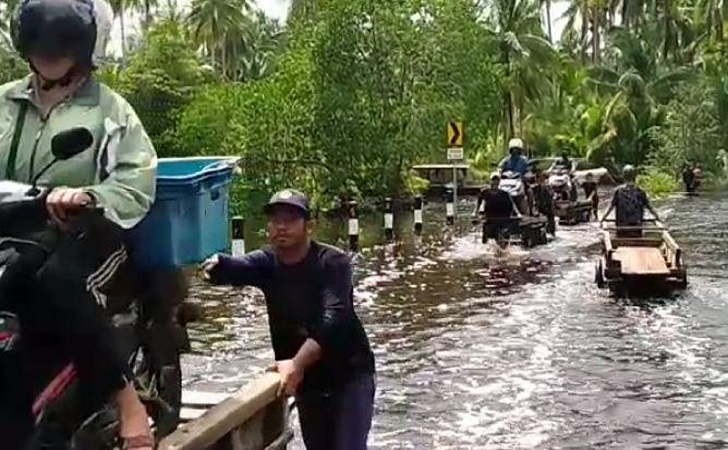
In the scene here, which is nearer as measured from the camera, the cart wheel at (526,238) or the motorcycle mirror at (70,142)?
the motorcycle mirror at (70,142)

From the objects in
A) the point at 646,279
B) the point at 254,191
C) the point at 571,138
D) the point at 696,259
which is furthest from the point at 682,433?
the point at 571,138

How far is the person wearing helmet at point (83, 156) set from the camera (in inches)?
116

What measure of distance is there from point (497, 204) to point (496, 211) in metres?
0.12

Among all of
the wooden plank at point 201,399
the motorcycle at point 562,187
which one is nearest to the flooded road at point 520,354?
the wooden plank at point 201,399

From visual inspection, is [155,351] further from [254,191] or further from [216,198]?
[254,191]

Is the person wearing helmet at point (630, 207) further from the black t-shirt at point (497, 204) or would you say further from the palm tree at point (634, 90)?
the palm tree at point (634, 90)

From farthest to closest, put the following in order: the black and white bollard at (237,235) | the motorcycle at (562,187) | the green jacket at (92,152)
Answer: the motorcycle at (562,187), the black and white bollard at (237,235), the green jacket at (92,152)

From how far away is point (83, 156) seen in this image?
3.10m

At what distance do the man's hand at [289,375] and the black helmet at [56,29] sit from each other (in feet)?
6.43

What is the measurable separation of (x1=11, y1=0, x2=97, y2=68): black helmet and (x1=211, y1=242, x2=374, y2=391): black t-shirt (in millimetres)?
1981

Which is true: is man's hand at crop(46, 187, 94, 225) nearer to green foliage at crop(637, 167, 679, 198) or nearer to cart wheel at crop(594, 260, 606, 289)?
cart wheel at crop(594, 260, 606, 289)

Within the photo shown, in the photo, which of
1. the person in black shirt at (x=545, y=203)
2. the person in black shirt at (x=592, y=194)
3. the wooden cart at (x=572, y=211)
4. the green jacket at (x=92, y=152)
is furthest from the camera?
the person in black shirt at (x=592, y=194)

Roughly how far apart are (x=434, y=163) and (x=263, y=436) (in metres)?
33.0

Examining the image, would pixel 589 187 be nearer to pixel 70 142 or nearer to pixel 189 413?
pixel 189 413
